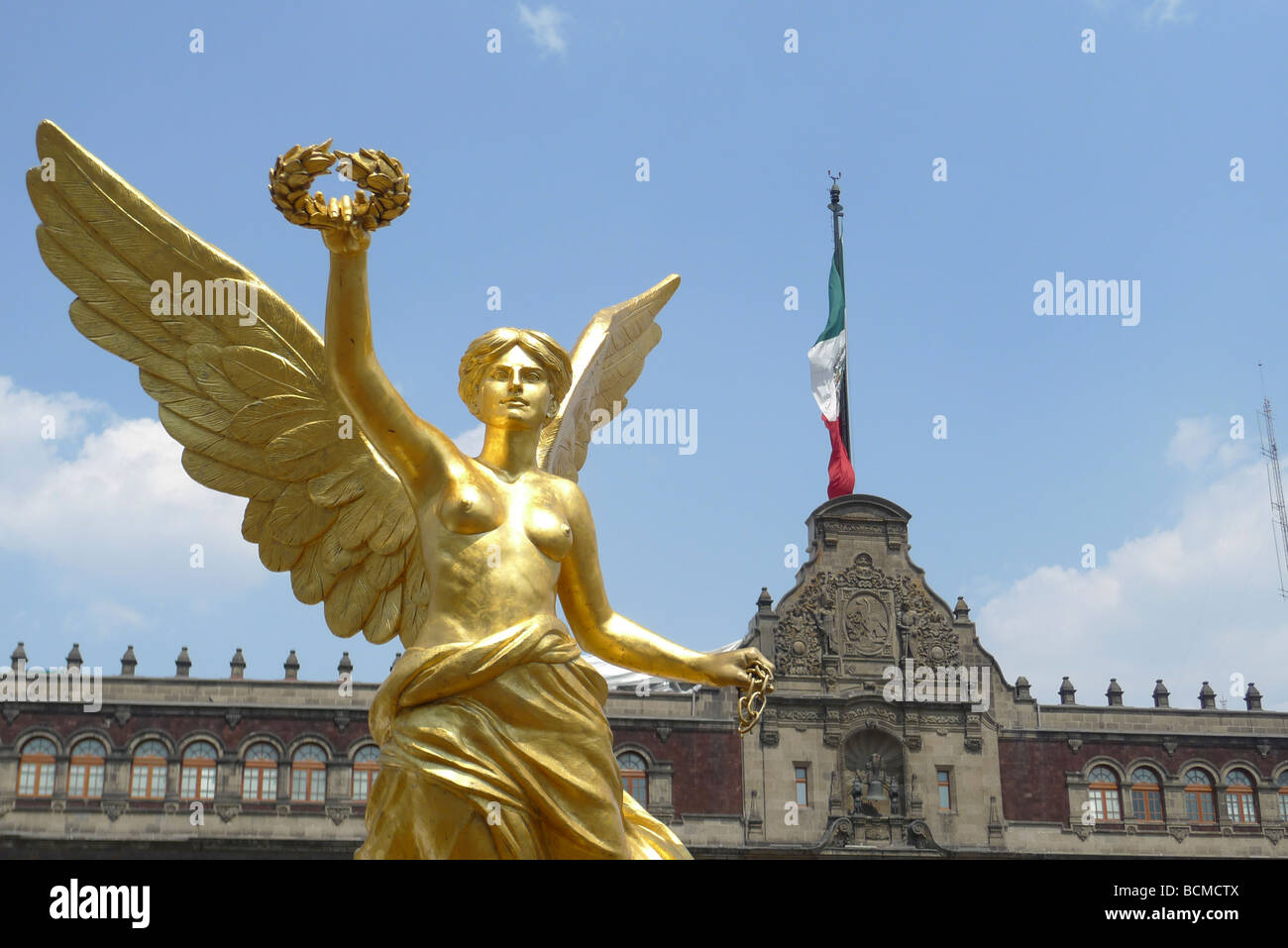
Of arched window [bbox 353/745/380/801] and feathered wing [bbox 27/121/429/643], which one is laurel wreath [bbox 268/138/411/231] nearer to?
feathered wing [bbox 27/121/429/643]

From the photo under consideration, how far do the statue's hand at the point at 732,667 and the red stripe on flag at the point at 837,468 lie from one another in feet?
92.8

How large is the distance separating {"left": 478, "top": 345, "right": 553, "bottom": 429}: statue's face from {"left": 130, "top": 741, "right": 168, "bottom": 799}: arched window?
2676 centimetres

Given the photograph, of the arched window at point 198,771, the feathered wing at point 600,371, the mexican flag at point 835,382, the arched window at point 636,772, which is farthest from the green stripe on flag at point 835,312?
the feathered wing at point 600,371

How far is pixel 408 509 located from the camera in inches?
207

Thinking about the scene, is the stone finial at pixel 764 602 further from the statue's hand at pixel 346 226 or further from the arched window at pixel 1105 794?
the statue's hand at pixel 346 226

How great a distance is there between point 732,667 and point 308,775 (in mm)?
26471

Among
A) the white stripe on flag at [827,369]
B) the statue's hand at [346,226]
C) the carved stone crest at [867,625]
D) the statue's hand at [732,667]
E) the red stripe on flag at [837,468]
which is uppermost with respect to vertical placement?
the white stripe on flag at [827,369]

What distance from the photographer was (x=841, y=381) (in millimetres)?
34062

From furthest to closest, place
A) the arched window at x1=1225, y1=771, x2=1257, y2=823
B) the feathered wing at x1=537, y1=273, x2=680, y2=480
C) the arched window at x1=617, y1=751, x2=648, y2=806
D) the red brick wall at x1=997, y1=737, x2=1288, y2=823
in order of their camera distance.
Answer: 1. the arched window at x1=1225, y1=771, x2=1257, y2=823
2. the red brick wall at x1=997, y1=737, x2=1288, y2=823
3. the arched window at x1=617, y1=751, x2=648, y2=806
4. the feathered wing at x1=537, y1=273, x2=680, y2=480

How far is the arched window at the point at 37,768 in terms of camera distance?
2859 centimetres

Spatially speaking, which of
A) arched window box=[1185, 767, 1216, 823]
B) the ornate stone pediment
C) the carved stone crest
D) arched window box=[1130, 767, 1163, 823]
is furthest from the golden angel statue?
arched window box=[1185, 767, 1216, 823]

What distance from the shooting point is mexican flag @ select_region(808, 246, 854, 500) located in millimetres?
33062

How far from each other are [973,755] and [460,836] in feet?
93.3

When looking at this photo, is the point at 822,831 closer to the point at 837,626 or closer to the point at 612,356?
the point at 837,626
